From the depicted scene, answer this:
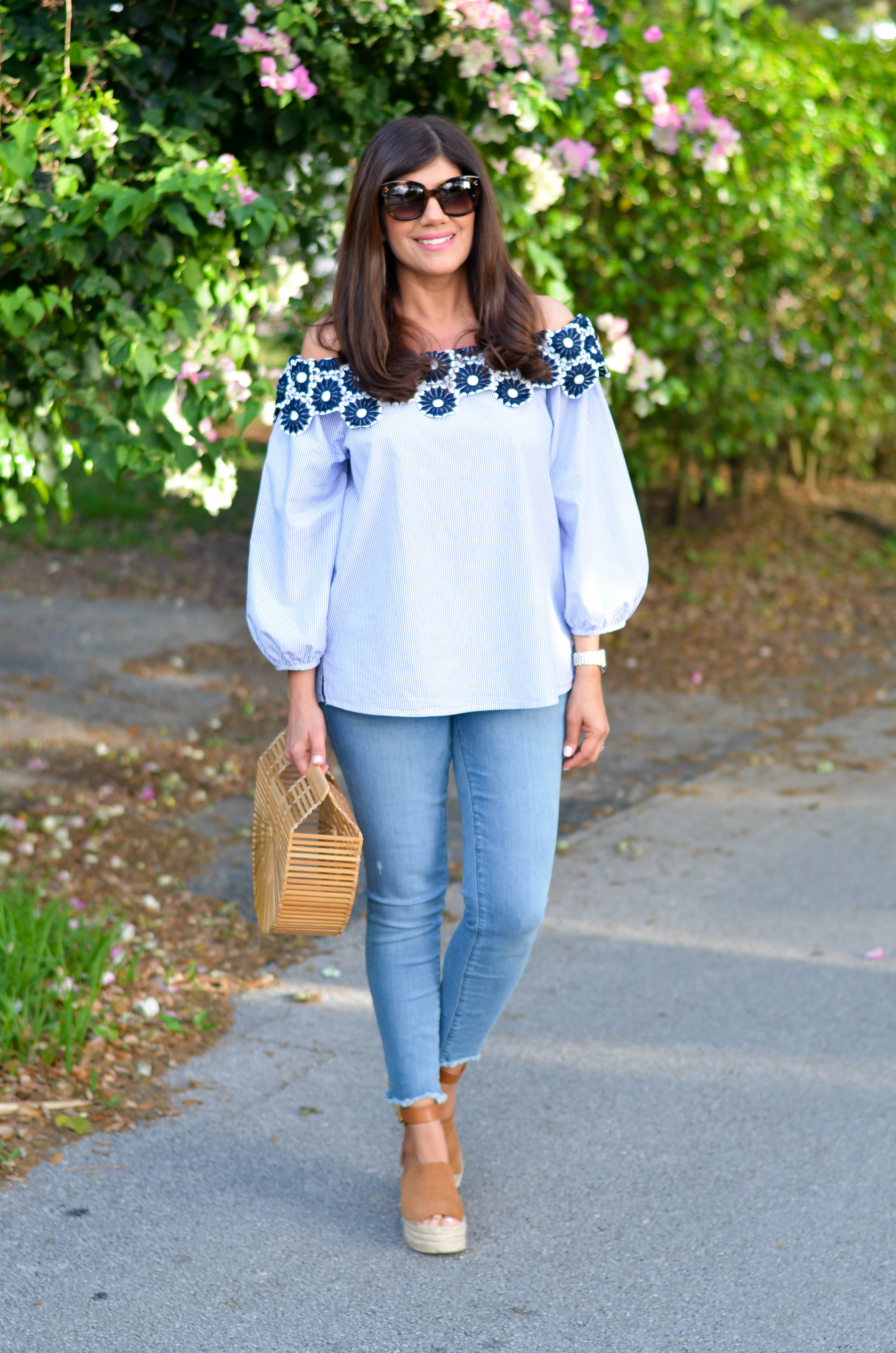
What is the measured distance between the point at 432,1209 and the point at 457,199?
1.71 m

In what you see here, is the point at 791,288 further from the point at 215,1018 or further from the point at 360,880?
the point at 215,1018

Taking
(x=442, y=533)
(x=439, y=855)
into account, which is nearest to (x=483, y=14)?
(x=442, y=533)

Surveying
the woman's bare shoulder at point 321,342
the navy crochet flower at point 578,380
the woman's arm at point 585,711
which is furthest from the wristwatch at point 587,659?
the woman's bare shoulder at point 321,342

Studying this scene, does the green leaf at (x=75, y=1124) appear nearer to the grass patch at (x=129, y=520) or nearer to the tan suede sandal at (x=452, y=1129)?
the tan suede sandal at (x=452, y=1129)

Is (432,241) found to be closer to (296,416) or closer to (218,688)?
(296,416)

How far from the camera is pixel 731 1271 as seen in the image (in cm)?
236

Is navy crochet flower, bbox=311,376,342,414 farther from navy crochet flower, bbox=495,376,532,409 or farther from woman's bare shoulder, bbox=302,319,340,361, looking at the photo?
navy crochet flower, bbox=495,376,532,409

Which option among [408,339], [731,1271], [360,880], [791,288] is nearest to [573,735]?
[408,339]

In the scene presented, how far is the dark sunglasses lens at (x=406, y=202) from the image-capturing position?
2.26m

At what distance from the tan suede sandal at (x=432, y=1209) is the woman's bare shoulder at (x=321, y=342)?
142 centimetres

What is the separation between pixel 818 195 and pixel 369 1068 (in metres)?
5.80

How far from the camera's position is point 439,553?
2.27 meters

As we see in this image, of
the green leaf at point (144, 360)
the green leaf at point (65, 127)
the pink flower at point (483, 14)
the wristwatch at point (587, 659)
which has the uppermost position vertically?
the pink flower at point (483, 14)

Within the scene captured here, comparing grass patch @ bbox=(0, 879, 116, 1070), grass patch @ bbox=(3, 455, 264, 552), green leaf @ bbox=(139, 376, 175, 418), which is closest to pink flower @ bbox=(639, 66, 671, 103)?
green leaf @ bbox=(139, 376, 175, 418)
